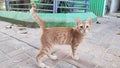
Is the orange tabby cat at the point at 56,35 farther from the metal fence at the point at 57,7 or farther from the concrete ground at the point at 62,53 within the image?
the metal fence at the point at 57,7

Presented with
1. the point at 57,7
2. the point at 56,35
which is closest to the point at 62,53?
the point at 56,35

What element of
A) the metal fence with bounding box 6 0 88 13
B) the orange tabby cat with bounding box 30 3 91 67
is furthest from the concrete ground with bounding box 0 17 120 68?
the metal fence with bounding box 6 0 88 13

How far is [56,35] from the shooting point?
1.61m

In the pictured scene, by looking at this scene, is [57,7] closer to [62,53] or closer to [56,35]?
[62,53]

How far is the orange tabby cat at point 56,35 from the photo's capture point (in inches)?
61.1

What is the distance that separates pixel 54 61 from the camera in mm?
1769

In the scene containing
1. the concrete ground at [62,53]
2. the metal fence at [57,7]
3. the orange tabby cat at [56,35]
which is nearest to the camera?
the orange tabby cat at [56,35]

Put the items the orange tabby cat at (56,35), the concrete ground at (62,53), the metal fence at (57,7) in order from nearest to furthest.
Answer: the orange tabby cat at (56,35)
the concrete ground at (62,53)
the metal fence at (57,7)

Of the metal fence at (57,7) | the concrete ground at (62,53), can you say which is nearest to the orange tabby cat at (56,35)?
the concrete ground at (62,53)

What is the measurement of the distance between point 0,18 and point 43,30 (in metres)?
3.17

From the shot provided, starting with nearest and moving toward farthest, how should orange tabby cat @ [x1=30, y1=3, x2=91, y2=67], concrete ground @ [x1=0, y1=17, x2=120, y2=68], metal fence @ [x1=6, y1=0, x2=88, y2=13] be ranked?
1. orange tabby cat @ [x1=30, y1=3, x2=91, y2=67]
2. concrete ground @ [x1=0, y1=17, x2=120, y2=68]
3. metal fence @ [x1=6, y1=0, x2=88, y2=13]

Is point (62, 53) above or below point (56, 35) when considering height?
below

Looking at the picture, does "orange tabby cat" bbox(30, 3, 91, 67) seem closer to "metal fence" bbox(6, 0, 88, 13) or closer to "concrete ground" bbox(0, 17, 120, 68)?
"concrete ground" bbox(0, 17, 120, 68)

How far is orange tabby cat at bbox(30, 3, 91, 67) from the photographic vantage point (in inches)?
61.1
